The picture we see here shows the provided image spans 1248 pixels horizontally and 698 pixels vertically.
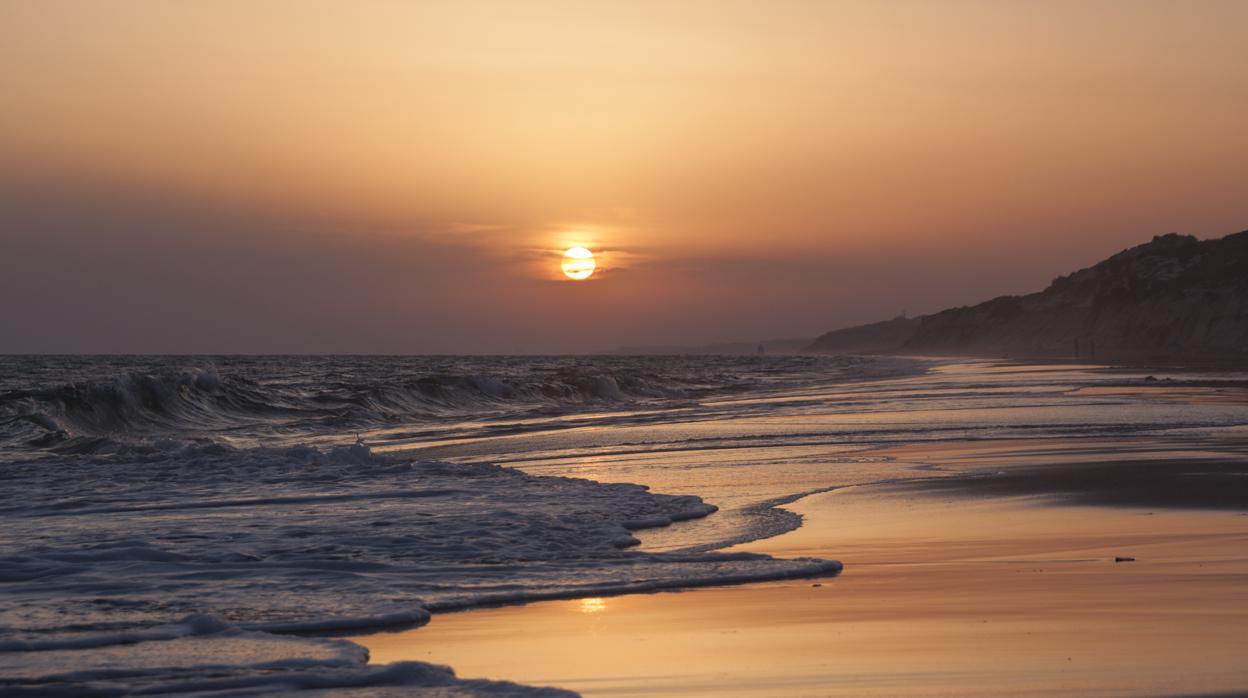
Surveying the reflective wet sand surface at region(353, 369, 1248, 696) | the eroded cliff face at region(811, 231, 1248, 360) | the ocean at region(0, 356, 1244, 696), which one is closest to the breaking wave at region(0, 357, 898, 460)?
the ocean at region(0, 356, 1244, 696)

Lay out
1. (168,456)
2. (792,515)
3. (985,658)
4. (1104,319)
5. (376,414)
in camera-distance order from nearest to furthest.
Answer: (985,658) → (792,515) → (168,456) → (376,414) → (1104,319)

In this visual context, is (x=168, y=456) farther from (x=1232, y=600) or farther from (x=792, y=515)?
(x=1232, y=600)

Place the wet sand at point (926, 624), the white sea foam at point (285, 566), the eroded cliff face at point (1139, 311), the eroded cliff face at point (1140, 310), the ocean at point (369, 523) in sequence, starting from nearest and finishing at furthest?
1. the wet sand at point (926, 624)
2. the white sea foam at point (285, 566)
3. the ocean at point (369, 523)
4. the eroded cliff face at point (1139, 311)
5. the eroded cliff face at point (1140, 310)

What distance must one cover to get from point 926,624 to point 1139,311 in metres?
111

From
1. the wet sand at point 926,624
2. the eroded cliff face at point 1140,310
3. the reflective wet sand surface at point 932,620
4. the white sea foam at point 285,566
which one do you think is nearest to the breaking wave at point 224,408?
the white sea foam at point 285,566

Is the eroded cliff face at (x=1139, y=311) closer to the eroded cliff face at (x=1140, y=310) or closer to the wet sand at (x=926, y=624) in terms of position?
the eroded cliff face at (x=1140, y=310)

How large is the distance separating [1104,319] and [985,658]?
117 metres

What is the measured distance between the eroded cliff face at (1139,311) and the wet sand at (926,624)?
69648 mm

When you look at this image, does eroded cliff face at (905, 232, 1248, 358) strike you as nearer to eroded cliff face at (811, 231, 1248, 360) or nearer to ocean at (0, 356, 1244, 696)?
eroded cliff face at (811, 231, 1248, 360)

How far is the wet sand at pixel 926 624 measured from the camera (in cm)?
467

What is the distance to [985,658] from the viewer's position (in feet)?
16.0

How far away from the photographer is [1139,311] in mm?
106125

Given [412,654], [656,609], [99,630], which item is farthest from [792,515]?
[99,630]

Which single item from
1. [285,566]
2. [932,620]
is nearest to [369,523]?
[285,566]
